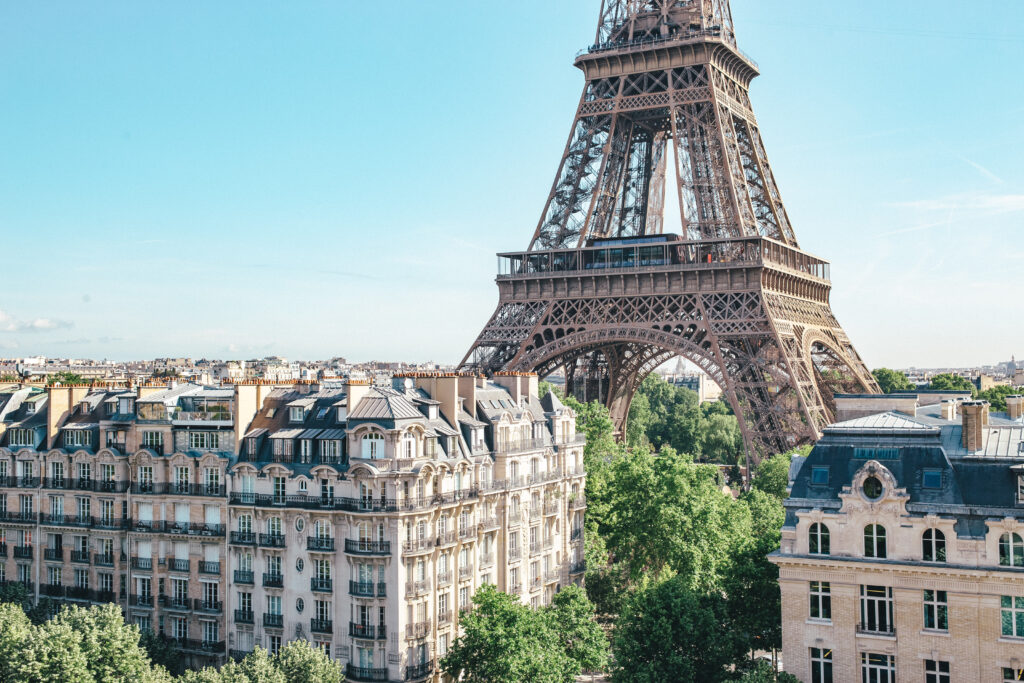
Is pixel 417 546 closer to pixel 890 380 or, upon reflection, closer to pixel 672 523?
pixel 672 523

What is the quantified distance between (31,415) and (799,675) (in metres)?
32.9

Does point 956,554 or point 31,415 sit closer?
point 956,554

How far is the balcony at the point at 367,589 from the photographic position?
33.8 meters

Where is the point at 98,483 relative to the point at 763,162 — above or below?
below

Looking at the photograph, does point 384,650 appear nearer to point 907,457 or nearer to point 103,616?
point 103,616

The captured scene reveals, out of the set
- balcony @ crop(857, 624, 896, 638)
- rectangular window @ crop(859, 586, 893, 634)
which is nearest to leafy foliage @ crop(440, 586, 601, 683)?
balcony @ crop(857, 624, 896, 638)

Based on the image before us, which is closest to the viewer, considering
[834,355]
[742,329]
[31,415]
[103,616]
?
[103,616]

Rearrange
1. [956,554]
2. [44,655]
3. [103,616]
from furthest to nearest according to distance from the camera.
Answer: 1. [103,616]
2. [44,655]
3. [956,554]

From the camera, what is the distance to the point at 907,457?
30.0 m

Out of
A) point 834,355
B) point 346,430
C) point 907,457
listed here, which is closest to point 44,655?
point 346,430

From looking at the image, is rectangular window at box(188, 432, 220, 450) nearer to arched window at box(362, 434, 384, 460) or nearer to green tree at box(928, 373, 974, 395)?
arched window at box(362, 434, 384, 460)

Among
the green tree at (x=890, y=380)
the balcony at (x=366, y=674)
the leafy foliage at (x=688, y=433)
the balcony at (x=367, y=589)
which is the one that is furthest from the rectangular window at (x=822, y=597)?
the green tree at (x=890, y=380)

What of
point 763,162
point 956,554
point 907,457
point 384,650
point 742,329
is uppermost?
point 763,162

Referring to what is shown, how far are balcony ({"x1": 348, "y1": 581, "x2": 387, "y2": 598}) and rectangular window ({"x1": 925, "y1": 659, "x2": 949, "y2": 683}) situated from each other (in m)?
16.6
